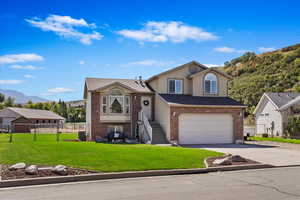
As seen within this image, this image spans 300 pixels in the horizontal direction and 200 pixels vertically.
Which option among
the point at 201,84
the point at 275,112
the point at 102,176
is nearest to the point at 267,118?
the point at 275,112

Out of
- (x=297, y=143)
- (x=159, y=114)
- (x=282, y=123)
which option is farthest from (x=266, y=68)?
(x=159, y=114)

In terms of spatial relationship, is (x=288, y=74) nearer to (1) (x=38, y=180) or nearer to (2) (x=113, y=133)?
(2) (x=113, y=133)

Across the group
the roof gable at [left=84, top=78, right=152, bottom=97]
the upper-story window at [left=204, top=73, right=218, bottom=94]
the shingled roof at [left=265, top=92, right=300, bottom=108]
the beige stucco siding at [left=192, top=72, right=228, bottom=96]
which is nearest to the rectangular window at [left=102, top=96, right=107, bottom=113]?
the roof gable at [left=84, top=78, right=152, bottom=97]

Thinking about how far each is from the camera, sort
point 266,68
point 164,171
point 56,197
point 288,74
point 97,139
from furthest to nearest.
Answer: point 266,68 < point 288,74 < point 97,139 < point 164,171 < point 56,197

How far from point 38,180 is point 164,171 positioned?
169 inches

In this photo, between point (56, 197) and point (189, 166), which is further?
point (189, 166)

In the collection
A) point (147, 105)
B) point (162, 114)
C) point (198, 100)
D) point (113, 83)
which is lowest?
point (162, 114)

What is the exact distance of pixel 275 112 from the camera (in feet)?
112

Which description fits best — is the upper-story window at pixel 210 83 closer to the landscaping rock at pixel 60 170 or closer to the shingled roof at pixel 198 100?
the shingled roof at pixel 198 100

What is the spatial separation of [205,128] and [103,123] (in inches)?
325

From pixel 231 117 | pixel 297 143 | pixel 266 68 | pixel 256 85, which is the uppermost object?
pixel 266 68

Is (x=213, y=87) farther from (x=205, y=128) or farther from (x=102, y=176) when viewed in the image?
(x=102, y=176)

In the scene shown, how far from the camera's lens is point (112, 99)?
25.5 m

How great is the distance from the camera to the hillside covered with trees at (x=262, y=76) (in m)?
54.9
